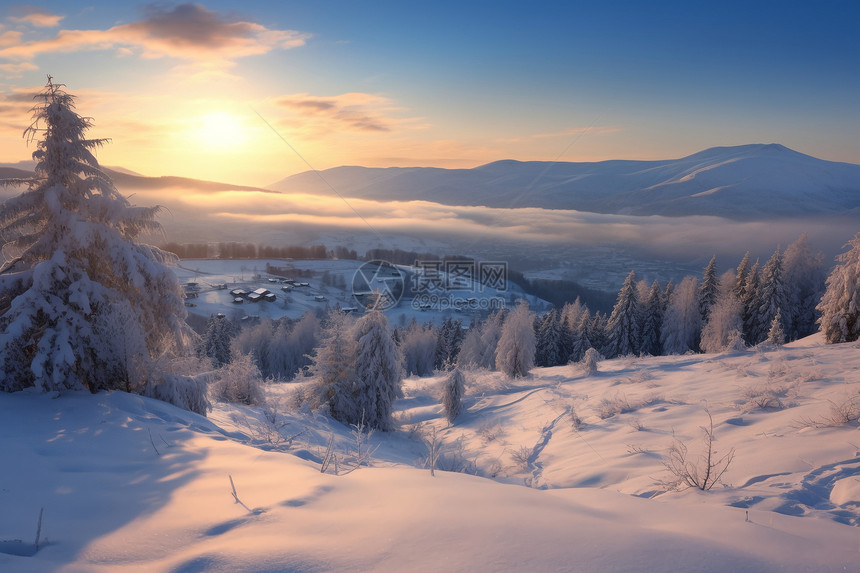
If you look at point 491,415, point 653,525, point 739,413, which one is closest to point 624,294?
point 491,415

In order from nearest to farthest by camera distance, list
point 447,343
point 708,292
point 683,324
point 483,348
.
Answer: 1. point 683,324
2. point 708,292
3. point 483,348
4. point 447,343

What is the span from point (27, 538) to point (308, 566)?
229 cm

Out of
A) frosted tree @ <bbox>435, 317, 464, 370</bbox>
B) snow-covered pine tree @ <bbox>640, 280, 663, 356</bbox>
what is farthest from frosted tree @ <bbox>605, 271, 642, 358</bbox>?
frosted tree @ <bbox>435, 317, 464, 370</bbox>

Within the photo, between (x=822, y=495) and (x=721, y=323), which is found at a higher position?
(x=822, y=495)

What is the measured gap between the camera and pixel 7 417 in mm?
6930

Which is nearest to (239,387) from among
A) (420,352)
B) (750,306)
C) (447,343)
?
(447,343)

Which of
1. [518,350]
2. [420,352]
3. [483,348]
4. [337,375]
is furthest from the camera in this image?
[420,352]

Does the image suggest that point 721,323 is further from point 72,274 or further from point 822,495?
point 72,274

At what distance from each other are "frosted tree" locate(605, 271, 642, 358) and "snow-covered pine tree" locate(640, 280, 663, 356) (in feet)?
5.34

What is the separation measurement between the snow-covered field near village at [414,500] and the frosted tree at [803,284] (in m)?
38.6

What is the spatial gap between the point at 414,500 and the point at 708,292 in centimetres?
4947

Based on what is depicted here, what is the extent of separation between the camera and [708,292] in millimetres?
Answer: 42969

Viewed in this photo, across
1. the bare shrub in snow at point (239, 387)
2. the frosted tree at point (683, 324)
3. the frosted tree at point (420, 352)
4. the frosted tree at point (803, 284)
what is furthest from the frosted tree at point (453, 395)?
the frosted tree at point (803, 284)

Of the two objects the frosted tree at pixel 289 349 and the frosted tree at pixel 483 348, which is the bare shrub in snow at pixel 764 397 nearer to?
the frosted tree at pixel 483 348
